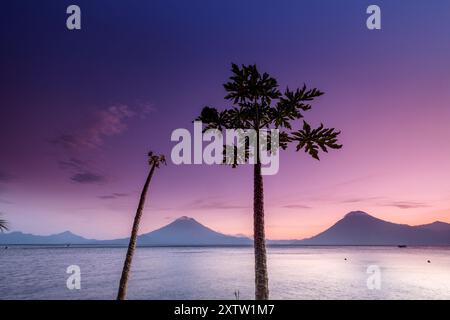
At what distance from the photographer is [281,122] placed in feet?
48.8

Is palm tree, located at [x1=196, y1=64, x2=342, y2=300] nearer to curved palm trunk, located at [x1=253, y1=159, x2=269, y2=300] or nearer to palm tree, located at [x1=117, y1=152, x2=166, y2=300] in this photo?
curved palm trunk, located at [x1=253, y1=159, x2=269, y2=300]

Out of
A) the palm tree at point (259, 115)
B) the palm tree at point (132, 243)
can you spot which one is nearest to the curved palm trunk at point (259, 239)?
the palm tree at point (259, 115)

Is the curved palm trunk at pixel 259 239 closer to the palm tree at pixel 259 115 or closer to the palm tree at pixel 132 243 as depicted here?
the palm tree at pixel 259 115

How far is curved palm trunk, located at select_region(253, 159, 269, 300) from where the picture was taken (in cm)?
1316

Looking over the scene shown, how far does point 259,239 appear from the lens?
535 inches

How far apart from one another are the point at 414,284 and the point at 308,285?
21.1 m

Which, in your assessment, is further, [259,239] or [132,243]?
[132,243]

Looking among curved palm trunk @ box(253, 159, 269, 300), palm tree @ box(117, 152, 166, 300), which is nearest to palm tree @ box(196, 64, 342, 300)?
curved palm trunk @ box(253, 159, 269, 300)

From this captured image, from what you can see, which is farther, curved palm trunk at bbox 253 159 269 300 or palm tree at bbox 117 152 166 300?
palm tree at bbox 117 152 166 300

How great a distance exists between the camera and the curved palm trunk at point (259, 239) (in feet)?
43.2
